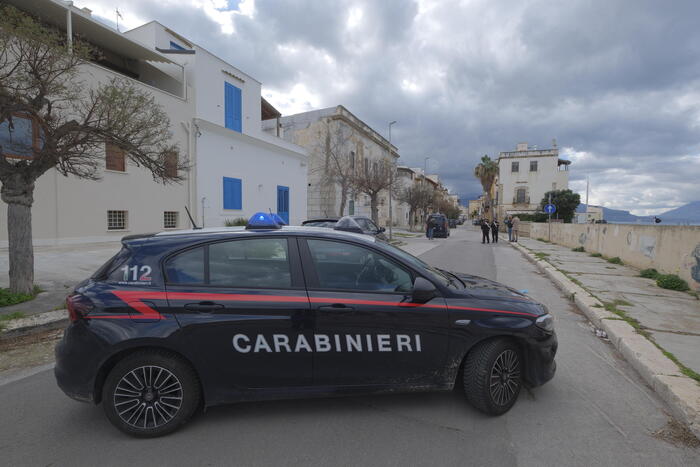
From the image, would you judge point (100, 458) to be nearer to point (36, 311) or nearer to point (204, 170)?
point (36, 311)

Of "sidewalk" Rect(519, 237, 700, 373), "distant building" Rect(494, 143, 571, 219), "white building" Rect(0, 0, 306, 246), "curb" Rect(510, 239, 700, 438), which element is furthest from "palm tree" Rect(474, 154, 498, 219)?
"curb" Rect(510, 239, 700, 438)

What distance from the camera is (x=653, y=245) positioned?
34.8 feet

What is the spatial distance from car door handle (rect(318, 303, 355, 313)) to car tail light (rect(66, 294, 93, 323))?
174 centimetres

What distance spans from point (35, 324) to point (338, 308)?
492cm

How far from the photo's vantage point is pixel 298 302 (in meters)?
2.87

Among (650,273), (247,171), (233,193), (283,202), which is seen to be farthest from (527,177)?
(650,273)

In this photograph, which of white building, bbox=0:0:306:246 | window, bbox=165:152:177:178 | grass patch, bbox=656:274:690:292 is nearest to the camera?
window, bbox=165:152:177:178

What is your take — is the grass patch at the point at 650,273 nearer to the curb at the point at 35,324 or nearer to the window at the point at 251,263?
the window at the point at 251,263

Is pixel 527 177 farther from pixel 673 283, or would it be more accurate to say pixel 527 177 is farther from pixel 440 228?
pixel 673 283

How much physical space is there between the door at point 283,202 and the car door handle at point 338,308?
22.6m

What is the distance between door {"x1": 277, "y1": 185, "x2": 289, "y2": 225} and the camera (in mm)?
25297

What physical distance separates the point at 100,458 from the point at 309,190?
3257cm

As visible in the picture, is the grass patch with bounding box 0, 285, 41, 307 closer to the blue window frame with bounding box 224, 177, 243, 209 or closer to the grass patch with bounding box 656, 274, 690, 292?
the grass patch with bounding box 656, 274, 690, 292

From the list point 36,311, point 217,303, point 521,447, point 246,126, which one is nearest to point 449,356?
point 521,447
